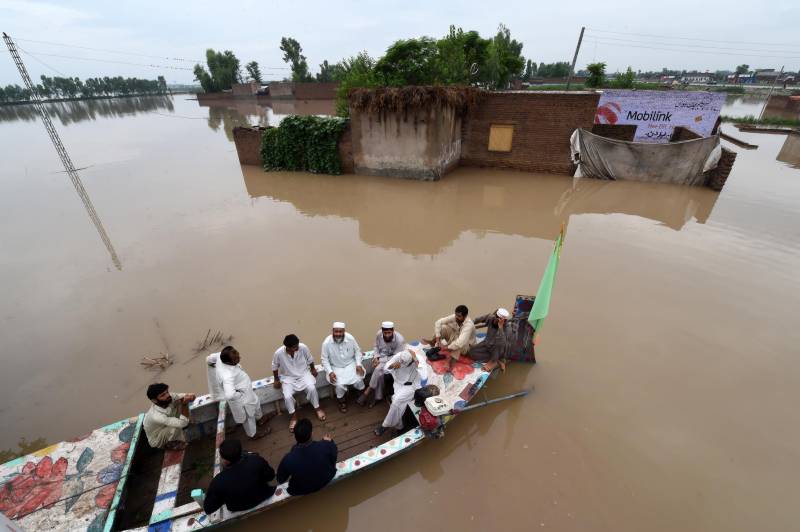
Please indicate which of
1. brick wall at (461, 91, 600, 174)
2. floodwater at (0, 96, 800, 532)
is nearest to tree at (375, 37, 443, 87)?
brick wall at (461, 91, 600, 174)

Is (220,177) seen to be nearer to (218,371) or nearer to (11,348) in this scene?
(11,348)

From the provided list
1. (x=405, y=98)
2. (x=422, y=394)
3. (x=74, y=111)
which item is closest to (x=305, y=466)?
(x=422, y=394)

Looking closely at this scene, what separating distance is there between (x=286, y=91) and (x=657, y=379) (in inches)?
2510

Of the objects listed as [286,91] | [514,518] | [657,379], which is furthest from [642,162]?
[286,91]

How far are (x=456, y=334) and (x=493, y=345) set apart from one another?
1.63 ft

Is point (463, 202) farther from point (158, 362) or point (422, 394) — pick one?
point (158, 362)

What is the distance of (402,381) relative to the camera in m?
3.98

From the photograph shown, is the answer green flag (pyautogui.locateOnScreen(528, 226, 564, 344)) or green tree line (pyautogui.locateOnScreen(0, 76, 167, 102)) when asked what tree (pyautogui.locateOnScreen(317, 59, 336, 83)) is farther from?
green flag (pyautogui.locateOnScreen(528, 226, 564, 344))

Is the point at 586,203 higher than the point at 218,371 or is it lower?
lower

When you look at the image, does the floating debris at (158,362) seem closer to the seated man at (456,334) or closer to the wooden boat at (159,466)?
the wooden boat at (159,466)

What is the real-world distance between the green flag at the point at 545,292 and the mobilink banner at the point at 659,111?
37.8 ft

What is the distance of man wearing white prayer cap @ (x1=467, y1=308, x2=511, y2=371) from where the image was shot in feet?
14.4

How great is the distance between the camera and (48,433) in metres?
4.10

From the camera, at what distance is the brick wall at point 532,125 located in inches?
500
